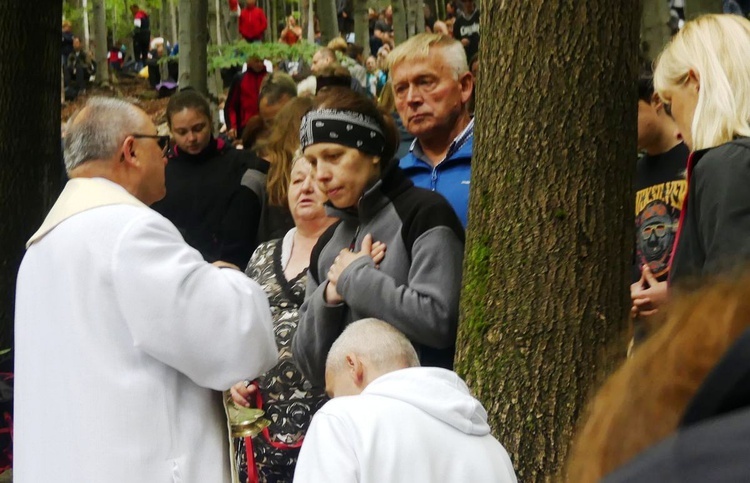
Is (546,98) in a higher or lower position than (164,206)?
higher

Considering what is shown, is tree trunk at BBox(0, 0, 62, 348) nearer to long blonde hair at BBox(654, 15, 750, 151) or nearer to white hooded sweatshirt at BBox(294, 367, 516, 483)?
white hooded sweatshirt at BBox(294, 367, 516, 483)

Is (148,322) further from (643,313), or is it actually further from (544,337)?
(643,313)

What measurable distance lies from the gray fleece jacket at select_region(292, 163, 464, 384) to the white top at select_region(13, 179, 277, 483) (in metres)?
0.77

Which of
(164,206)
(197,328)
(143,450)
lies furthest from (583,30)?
(164,206)

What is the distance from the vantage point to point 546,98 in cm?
419

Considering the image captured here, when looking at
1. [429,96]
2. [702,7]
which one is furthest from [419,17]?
[429,96]

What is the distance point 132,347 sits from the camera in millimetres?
3787

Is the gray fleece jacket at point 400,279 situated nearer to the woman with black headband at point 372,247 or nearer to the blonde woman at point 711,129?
the woman with black headband at point 372,247

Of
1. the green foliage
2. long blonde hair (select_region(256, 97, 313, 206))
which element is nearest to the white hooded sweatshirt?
long blonde hair (select_region(256, 97, 313, 206))

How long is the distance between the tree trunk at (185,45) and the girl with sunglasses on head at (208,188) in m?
6.67

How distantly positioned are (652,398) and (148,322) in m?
2.84

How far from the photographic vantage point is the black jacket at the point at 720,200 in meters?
3.70

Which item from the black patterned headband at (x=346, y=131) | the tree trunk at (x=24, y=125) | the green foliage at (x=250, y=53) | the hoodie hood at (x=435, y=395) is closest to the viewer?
the hoodie hood at (x=435, y=395)

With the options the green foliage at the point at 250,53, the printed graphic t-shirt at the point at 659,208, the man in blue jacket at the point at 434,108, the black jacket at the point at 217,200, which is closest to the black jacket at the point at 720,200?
the printed graphic t-shirt at the point at 659,208
